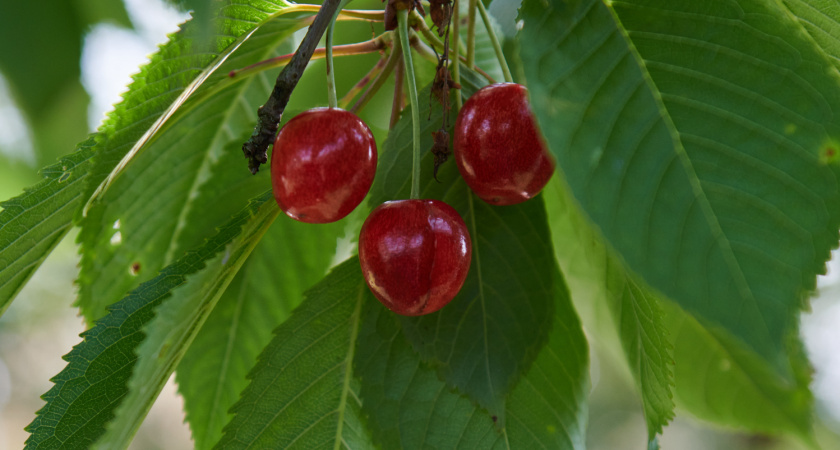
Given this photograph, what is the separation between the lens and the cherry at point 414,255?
72 cm

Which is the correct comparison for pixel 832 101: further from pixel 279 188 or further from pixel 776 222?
pixel 279 188

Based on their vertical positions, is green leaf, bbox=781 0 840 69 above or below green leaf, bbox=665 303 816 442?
above

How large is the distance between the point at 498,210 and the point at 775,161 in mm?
383

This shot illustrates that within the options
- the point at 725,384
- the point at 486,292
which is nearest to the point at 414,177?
the point at 486,292

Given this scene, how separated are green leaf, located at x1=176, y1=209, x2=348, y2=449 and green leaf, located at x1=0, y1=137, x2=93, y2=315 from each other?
0.33m

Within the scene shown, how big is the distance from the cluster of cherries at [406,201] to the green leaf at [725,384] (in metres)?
0.60

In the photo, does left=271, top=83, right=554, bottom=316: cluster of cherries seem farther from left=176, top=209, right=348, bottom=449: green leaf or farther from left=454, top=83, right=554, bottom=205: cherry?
left=176, top=209, right=348, bottom=449: green leaf

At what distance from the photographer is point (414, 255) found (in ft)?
2.36

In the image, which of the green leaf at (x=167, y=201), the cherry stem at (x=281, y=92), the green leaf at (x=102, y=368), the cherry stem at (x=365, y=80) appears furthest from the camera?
the green leaf at (x=167, y=201)

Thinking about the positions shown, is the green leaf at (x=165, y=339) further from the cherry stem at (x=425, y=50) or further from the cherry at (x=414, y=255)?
the cherry stem at (x=425, y=50)

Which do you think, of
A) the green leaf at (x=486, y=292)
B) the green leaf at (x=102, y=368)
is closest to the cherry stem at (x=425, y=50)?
the green leaf at (x=486, y=292)

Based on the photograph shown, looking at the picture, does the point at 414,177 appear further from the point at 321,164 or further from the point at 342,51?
the point at 342,51

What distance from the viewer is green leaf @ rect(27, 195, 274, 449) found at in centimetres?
79

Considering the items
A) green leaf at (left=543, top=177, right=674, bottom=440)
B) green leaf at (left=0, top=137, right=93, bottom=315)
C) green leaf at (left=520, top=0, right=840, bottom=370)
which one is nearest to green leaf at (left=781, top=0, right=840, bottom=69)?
green leaf at (left=520, top=0, right=840, bottom=370)
